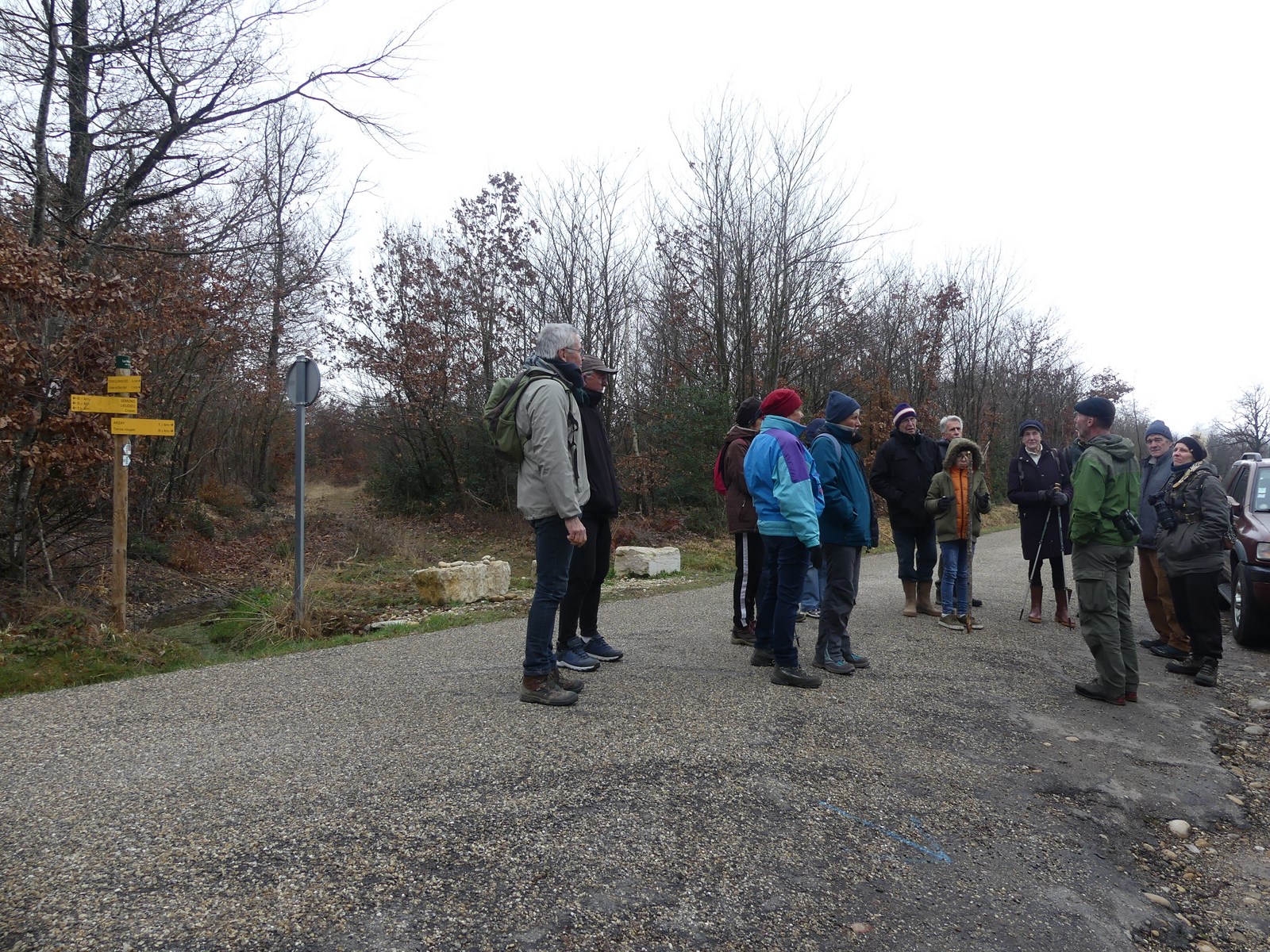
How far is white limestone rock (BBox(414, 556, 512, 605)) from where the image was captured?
9.56 metres

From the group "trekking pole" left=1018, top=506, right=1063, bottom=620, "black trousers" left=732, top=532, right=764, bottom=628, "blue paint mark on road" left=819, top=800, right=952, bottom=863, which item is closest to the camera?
"blue paint mark on road" left=819, top=800, right=952, bottom=863

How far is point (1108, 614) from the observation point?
17.0 feet

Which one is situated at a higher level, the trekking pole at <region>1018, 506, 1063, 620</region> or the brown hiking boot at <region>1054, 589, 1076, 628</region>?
the trekking pole at <region>1018, 506, 1063, 620</region>

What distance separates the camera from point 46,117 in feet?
30.8

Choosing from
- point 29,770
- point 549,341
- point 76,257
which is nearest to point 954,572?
point 549,341

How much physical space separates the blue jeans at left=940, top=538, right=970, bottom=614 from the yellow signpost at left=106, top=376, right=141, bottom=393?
7.75 metres

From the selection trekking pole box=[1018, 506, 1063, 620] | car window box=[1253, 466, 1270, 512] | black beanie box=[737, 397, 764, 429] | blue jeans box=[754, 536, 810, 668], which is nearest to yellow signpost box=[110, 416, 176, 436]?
black beanie box=[737, 397, 764, 429]

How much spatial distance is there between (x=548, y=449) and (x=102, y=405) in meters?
5.30

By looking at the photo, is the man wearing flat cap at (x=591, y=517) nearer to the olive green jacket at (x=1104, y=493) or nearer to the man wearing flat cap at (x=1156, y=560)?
the olive green jacket at (x=1104, y=493)

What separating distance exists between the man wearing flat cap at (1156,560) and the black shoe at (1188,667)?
71cm

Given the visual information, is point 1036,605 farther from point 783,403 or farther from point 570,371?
point 570,371

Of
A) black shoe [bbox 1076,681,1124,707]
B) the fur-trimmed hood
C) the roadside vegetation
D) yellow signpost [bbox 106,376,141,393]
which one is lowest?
the roadside vegetation

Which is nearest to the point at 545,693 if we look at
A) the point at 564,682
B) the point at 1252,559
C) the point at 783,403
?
the point at 564,682

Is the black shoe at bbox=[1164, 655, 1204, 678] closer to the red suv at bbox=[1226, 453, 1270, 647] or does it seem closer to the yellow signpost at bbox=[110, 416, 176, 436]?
the red suv at bbox=[1226, 453, 1270, 647]
